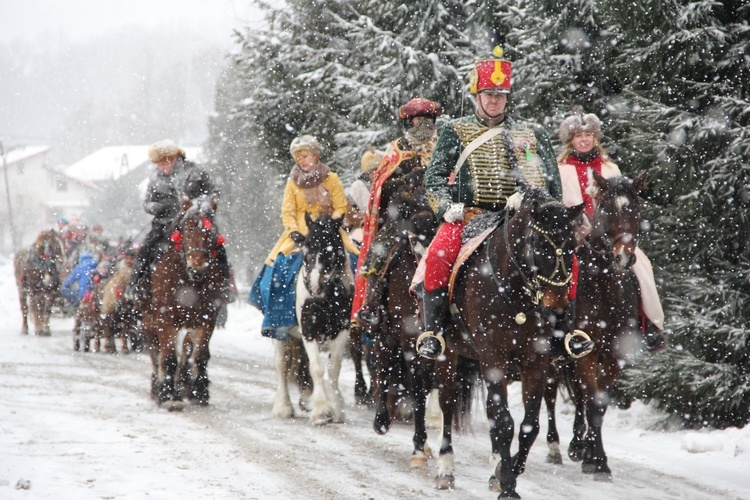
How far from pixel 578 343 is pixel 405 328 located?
2176mm

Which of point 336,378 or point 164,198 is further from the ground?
point 164,198

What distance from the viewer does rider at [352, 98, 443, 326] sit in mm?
7789

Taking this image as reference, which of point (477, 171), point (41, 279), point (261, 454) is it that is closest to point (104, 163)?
point (41, 279)

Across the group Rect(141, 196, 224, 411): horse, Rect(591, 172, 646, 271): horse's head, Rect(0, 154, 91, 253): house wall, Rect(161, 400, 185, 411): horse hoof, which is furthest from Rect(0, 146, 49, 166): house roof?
Rect(591, 172, 646, 271): horse's head

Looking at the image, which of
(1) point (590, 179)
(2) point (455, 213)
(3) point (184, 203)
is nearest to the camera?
(2) point (455, 213)

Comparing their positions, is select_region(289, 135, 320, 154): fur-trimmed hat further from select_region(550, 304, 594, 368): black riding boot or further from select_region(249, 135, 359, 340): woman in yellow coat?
select_region(550, 304, 594, 368): black riding boot

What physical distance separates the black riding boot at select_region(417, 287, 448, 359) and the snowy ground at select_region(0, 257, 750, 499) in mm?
1028

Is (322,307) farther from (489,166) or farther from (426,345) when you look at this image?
(489,166)

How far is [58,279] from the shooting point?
67.3 ft

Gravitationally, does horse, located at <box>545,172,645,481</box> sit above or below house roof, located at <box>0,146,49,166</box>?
below

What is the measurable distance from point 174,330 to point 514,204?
18.4ft

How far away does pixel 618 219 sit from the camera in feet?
22.4

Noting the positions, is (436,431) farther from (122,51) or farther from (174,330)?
(122,51)

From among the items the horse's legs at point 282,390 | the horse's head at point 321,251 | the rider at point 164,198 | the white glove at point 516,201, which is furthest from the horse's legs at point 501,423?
the rider at point 164,198
